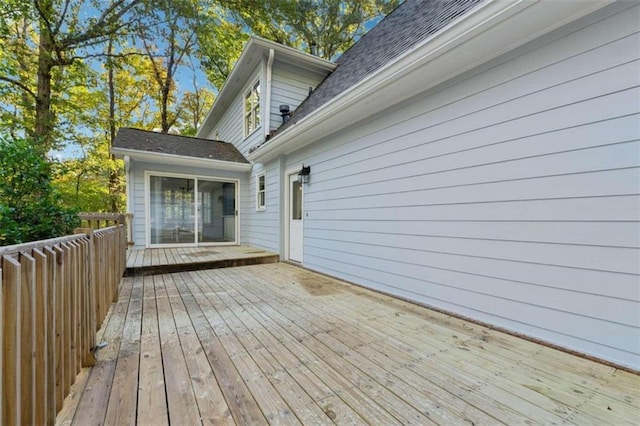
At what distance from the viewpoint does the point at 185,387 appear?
1.61 metres

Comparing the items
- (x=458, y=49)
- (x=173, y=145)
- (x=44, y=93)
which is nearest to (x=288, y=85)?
(x=173, y=145)

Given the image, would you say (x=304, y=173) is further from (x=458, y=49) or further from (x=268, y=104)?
(x=458, y=49)

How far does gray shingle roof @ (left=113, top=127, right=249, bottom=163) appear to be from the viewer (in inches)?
259

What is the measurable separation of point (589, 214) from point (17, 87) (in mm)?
12015

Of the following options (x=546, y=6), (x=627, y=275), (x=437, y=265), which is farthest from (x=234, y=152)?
(x=627, y=275)

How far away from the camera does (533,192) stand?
7.29 ft

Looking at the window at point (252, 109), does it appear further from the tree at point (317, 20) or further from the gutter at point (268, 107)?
the tree at point (317, 20)

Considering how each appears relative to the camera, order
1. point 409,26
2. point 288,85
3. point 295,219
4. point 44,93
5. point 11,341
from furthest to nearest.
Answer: point 44,93 < point 288,85 < point 295,219 < point 409,26 < point 11,341

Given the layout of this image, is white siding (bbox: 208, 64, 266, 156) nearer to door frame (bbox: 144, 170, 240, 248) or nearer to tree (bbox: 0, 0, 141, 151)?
door frame (bbox: 144, 170, 240, 248)

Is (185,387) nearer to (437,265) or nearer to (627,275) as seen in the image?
(437,265)

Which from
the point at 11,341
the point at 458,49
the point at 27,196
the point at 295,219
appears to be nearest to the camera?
the point at 11,341

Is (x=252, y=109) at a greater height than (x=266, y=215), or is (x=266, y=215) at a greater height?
(x=252, y=109)

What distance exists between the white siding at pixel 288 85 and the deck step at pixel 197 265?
3.16m

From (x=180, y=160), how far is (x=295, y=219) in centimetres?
331
